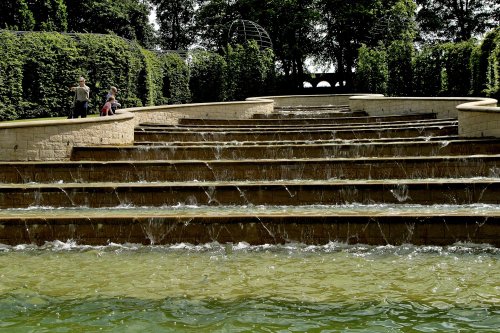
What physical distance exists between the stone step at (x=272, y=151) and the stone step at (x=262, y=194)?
294cm

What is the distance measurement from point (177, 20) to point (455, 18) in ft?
102

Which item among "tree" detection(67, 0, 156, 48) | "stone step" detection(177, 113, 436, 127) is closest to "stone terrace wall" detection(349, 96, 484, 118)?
"stone step" detection(177, 113, 436, 127)

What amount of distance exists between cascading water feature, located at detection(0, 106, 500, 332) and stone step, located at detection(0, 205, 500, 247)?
0.06 ft

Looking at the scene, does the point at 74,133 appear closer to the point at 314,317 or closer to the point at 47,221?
the point at 47,221

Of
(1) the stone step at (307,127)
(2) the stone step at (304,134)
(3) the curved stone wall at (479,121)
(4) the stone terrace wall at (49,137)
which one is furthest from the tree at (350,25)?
(4) the stone terrace wall at (49,137)

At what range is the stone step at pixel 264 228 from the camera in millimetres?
7844

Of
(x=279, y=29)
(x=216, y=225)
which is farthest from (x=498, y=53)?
(x=279, y=29)

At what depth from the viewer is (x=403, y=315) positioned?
5.18 m

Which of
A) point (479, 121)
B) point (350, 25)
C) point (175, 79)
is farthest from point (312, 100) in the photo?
point (479, 121)

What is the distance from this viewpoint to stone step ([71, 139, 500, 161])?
13.3 m

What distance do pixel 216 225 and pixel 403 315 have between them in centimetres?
369

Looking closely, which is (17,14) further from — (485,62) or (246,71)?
(485,62)

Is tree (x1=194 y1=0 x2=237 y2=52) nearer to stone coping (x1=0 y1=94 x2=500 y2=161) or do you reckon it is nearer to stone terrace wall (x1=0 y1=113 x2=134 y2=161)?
stone coping (x1=0 y1=94 x2=500 y2=161)

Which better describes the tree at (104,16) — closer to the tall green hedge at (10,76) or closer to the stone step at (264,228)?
the tall green hedge at (10,76)
